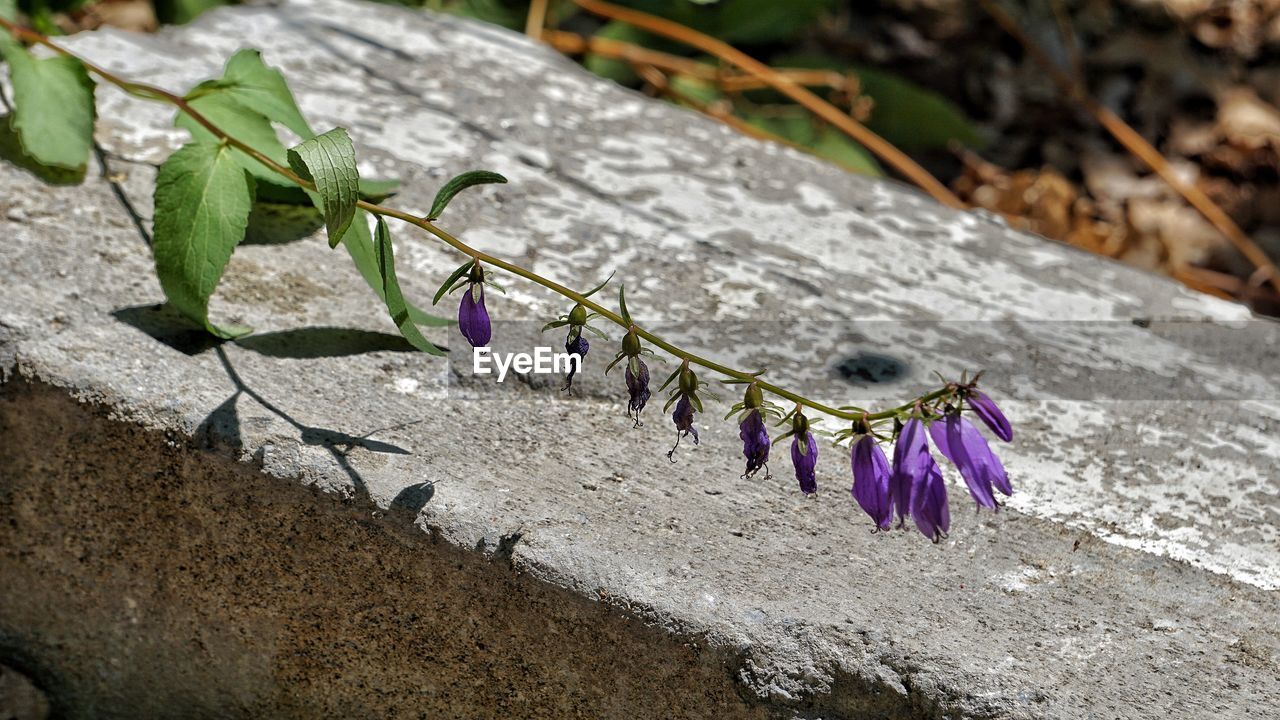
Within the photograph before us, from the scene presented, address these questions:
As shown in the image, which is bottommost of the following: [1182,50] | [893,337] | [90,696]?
[90,696]

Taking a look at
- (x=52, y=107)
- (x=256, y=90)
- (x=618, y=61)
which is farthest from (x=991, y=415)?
(x=618, y=61)

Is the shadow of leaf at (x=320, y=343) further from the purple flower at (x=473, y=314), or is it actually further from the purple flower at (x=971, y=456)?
the purple flower at (x=971, y=456)

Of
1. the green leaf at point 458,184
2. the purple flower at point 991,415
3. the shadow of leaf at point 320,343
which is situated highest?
the green leaf at point 458,184

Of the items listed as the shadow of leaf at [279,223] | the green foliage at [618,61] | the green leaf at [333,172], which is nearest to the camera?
the green leaf at [333,172]

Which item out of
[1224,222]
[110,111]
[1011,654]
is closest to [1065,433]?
[1011,654]

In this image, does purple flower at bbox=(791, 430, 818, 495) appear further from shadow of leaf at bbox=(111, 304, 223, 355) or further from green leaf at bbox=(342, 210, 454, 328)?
shadow of leaf at bbox=(111, 304, 223, 355)

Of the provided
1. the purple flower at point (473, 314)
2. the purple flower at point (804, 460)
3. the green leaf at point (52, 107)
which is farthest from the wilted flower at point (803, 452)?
the green leaf at point (52, 107)

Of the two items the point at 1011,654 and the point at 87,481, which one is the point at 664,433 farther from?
the point at 87,481

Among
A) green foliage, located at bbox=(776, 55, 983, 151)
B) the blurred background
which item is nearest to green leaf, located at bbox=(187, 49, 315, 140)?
the blurred background
